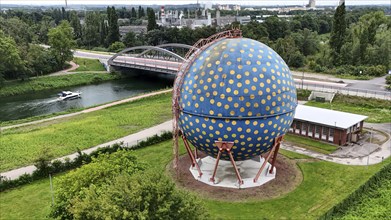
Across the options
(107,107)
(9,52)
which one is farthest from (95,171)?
(9,52)

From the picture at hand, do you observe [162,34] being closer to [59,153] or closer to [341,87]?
[341,87]

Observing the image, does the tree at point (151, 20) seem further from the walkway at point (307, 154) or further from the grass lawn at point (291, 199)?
the grass lawn at point (291, 199)

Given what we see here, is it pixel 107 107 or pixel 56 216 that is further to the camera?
pixel 107 107

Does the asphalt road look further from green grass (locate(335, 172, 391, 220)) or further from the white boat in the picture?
green grass (locate(335, 172, 391, 220))

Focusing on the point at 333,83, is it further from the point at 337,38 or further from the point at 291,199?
the point at 291,199

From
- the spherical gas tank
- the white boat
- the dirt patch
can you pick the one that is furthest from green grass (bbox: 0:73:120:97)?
the spherical gas tank
